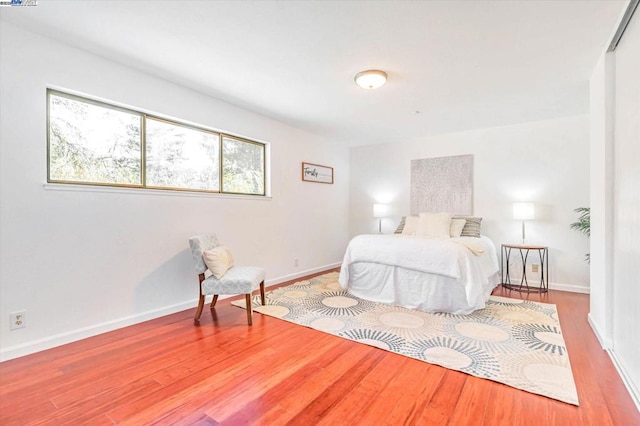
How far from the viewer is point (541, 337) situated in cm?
250

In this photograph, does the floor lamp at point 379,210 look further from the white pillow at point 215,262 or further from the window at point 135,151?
the white pillow at point 215,262

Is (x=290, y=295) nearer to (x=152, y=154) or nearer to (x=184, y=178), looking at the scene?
(x=184, y=178)

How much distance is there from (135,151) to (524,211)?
478 cm

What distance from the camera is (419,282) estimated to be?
3236mm

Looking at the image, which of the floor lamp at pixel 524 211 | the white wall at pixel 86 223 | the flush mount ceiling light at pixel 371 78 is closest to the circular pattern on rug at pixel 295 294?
→ the white wall at pixel 86 223

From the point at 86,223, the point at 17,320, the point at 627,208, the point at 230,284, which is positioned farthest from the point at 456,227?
the point at 17,320

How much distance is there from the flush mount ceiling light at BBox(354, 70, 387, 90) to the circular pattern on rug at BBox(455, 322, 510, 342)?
2405mm

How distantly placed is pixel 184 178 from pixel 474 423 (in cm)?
331

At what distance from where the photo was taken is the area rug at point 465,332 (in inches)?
77.1

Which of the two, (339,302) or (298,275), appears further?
(298,275)

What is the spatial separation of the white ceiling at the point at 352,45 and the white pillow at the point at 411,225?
177cm

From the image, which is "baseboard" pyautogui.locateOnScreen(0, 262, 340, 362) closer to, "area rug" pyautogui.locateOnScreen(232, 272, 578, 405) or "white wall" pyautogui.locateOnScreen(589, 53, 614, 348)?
"area rug" pyautogui.locateOnScreen(232, 272, 578, 405)

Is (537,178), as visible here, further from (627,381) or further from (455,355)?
(455,355)

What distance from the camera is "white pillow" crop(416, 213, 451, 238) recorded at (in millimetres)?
4281
